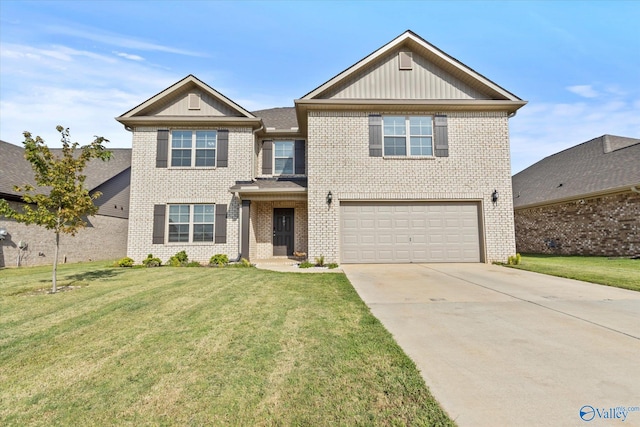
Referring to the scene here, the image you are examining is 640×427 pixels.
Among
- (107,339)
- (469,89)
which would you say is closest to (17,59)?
(107,339)

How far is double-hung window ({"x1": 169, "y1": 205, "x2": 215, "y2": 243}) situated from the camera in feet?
40.4

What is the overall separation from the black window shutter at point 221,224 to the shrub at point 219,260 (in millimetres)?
1025

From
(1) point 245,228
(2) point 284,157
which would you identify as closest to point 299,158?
(2) point 284,157

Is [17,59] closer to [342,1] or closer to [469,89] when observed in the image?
[342,1]

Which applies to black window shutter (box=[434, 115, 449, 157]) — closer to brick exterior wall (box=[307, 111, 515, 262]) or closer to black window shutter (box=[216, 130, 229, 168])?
brick exterior wall (box=[307, 111, 515, 262])

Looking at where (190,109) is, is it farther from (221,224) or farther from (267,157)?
(221,224)

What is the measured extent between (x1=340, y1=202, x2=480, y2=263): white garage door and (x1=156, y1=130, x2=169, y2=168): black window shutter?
305 inches

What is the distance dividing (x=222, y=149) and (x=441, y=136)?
8867mm

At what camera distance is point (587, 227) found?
14.0m

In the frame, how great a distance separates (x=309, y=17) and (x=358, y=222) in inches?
276

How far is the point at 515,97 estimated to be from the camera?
11.1 meters

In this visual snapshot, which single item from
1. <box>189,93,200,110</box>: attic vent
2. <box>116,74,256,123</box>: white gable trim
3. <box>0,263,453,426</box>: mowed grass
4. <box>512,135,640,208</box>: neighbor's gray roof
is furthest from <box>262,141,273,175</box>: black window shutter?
<box>512,135,640,208</box>: neighbor's gray roof

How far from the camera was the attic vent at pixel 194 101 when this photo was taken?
1280 centimetres

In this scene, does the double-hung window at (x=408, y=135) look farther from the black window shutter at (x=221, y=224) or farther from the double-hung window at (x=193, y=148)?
the double-hung window at (x=193, y=148)
